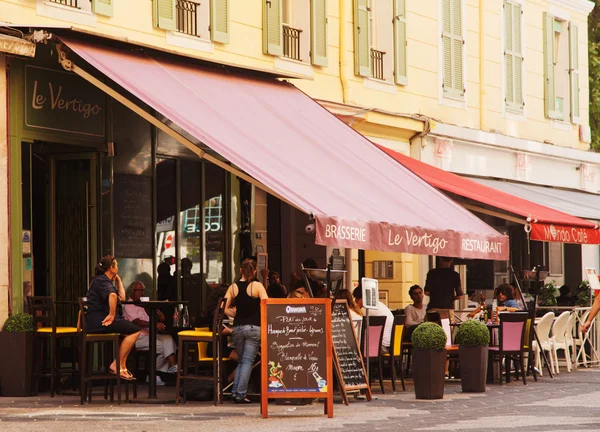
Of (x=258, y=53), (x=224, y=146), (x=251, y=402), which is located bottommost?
(x=251, y=402)

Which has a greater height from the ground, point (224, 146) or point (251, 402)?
point (224, 146)

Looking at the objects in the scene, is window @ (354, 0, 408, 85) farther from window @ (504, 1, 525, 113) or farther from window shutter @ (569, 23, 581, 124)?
window shutter @ (569, 23, 581, 124)

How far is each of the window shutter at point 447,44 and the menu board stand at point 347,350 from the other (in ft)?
30.8

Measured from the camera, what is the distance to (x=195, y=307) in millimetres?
17531

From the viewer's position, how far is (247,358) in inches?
513

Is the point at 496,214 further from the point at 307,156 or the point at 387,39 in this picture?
the point at 307,156

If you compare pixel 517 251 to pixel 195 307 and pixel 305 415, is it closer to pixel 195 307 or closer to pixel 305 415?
pixel 195 307

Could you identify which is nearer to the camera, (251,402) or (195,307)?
(251,402)

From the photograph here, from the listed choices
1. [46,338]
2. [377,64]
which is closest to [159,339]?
[46,338]

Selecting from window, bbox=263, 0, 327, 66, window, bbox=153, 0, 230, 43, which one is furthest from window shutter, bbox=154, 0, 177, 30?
window, bbox=263, 0, 327, 66

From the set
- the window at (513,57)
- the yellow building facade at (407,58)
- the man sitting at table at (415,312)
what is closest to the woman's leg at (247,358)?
the yellow building facade at (407,58)

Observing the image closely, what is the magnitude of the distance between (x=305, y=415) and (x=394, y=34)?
10109 millimetres

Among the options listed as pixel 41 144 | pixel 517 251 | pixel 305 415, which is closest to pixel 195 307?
pixel 41 144

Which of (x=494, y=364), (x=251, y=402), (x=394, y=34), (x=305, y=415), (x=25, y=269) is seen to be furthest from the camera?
(x=394, y=34)
